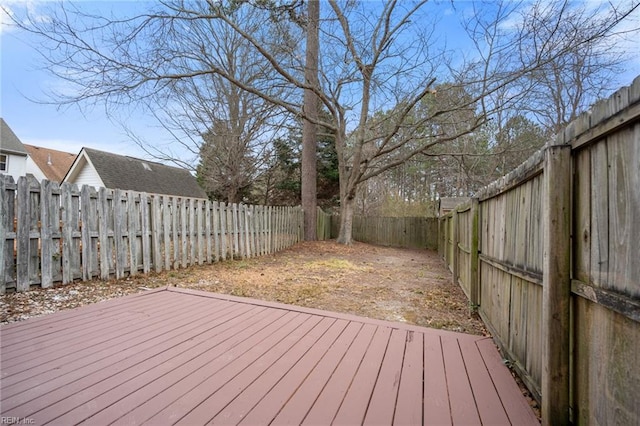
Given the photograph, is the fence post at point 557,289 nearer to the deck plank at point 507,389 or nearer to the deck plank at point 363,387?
the deck plank at point 507,389

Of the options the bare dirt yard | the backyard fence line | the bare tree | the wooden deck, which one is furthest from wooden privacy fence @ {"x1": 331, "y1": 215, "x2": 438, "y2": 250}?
the wooden deck

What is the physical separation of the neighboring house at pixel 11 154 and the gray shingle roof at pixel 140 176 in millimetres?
5499

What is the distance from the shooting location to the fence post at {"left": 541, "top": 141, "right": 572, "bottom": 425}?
1271mm

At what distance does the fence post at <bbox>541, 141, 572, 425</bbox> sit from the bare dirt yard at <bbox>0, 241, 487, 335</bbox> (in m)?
1.59

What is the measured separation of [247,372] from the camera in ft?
6.07

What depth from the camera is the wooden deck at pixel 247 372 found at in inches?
57.8

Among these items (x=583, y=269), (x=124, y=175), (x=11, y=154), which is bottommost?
(x=583, y=269)

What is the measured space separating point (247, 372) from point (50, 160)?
2467 cm

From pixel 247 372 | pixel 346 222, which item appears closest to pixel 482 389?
pixel 247 372

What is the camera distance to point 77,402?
4.97 feet

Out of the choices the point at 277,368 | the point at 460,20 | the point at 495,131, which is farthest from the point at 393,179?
the point at 277,368

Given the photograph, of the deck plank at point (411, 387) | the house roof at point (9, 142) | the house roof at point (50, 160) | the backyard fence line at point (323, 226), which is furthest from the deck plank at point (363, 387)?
the house roof at point (50, 160)

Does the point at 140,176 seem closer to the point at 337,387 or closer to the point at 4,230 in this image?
the point at 4,230

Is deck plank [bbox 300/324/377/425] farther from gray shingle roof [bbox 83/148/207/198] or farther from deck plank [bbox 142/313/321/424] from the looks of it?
gray shingle roof [bbox 83/148/207/198]
